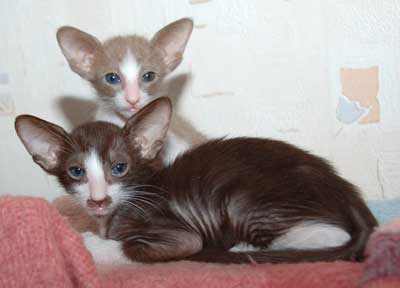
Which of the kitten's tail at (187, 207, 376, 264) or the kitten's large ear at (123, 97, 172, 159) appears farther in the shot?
the kitten's large ear at (123, 97, 172, 159)

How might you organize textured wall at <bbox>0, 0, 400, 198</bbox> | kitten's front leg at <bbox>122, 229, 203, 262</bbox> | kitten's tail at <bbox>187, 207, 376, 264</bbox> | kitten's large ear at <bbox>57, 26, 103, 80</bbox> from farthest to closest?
textured wall at <bbox>0, 0, 400, 198</bbox> < kitten's large ear at <bbox>57, 26, 103, 80</bbox> < kitten's front leg at <bbox>122, 229, 203, 262</bbox> < kitten's tail at <bbox>187, 207, 376, 264</bbox>

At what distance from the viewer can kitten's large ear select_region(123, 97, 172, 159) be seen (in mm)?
1333

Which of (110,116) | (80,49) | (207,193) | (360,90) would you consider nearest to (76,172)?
(207,193)

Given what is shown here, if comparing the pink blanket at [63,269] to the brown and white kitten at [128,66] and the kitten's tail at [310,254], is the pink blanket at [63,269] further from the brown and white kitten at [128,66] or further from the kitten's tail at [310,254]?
the brown and white kitten at [128,66]

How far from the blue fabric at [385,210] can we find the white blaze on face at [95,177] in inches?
29.2

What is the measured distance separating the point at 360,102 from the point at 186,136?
621 millimetres

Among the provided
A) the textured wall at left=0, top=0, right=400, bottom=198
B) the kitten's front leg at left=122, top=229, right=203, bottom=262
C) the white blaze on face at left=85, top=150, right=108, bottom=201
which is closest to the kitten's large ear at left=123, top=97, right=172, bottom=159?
the white blaze on face at left=85, top=150, right=108, bottom=201

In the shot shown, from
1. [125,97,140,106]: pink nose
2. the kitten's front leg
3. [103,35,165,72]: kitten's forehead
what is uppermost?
[103,35,165,72]: kitten's forehead

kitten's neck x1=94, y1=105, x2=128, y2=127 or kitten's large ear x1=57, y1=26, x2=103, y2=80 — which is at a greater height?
kitten's large ear x1=57, y1=26, x2=103, y2=80

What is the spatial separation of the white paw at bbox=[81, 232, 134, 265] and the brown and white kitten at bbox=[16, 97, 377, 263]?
17 mm

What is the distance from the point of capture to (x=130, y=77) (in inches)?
64.5

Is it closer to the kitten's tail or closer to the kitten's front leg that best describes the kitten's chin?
the kitten's front leg

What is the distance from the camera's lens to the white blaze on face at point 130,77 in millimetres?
1581

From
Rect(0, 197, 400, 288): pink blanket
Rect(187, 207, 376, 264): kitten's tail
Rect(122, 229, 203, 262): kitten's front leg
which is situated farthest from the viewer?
Rect(122, 229, 203, 262): kitten's front leg
